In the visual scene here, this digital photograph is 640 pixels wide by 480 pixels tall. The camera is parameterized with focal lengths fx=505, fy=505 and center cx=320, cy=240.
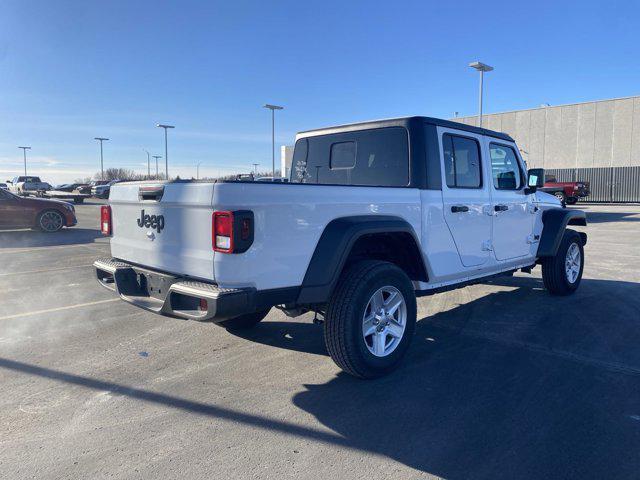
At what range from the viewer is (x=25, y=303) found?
252 inches

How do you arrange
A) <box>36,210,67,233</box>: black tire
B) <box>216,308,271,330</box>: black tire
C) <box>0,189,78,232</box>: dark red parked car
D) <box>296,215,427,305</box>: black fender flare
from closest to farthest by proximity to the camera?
<box>296,215,427,305</box>: black fender flare
<box>216,308,271,330</box>: black tire
<box>0,189,78,232</box>: dark red parked car
<box>36,210,67,233</box>: black tire

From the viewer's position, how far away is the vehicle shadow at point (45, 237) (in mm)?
12508

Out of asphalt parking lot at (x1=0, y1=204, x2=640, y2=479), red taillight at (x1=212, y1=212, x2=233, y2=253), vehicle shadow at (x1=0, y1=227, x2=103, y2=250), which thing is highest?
red taillight at (x1=212, y1=212, x2=233, y2=253)

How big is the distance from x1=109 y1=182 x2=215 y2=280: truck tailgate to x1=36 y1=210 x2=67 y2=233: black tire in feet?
39.2

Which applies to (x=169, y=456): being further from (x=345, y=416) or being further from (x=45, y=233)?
(x=45, y=233)

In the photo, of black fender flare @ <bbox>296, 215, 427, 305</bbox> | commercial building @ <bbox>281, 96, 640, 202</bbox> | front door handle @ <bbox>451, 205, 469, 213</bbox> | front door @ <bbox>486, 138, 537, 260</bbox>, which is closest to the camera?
black fender flare @ <bbox>296, 215, 427, 305</bbox>

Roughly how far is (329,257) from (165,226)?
1.25m

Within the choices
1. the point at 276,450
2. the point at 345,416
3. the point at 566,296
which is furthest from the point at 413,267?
the point at 566,296

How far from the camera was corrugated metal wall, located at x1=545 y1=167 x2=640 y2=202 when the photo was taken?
3528 cm

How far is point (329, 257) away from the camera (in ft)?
11.9

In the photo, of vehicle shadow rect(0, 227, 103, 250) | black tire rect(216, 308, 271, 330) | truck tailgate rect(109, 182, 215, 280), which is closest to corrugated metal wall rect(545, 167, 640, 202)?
vehicle shadow rect(0, 227, 103, 250)

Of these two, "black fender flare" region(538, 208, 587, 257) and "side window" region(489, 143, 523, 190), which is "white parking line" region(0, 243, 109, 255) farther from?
"black fender flare" region(538, 208, 587, 257)

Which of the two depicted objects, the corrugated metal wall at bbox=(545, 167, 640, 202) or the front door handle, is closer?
the front door handle

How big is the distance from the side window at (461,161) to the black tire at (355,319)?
1.37 meters
